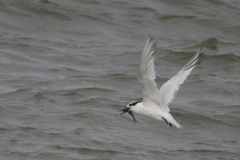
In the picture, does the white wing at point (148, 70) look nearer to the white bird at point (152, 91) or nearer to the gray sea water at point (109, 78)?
the white bird at point (152, 91)

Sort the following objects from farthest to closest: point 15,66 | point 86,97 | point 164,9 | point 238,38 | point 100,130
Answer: point 164,9
point 238,38
point 15,66
point 86,97
point 100,130

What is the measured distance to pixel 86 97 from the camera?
991 cm

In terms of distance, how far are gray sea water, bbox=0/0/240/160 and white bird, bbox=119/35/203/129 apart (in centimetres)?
82

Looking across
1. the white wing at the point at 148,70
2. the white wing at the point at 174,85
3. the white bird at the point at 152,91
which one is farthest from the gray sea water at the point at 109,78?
the white wing at the point at 148,70

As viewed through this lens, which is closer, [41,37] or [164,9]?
[41,37]

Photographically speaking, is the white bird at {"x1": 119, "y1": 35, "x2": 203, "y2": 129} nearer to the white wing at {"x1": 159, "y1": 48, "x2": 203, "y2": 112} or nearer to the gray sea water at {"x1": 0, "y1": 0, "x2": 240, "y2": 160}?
the white wing at {"x1": 159, "y1": 48, "x2": 203, "y2": 112}

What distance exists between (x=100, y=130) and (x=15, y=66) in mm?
3882

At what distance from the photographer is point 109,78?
1095 cm

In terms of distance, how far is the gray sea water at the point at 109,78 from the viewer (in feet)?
25.3

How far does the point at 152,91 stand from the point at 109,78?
4264 millimetres

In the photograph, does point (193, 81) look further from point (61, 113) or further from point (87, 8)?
point (87, 8)

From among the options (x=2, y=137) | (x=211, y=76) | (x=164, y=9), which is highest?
(x=164, y=9)

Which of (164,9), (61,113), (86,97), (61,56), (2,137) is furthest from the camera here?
(164,9)

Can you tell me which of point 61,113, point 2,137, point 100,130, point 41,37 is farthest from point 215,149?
point 41,37
